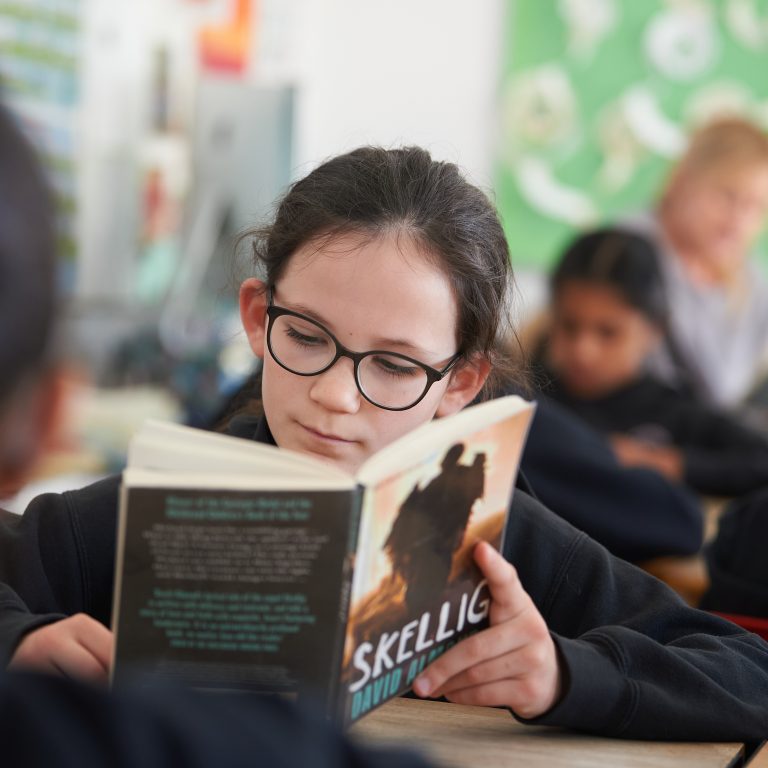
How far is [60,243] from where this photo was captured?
0.54 meters

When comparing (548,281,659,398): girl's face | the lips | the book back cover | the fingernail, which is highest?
the book back cover

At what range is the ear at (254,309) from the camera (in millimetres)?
1266

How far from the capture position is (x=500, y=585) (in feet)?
3.10

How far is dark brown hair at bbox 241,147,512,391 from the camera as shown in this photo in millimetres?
1194

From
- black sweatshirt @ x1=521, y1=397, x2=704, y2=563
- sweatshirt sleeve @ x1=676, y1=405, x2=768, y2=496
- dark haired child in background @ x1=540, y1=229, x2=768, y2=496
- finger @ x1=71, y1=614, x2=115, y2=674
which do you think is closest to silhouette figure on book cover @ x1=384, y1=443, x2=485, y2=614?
finger @ x1=71, y1=614, x2=115, y2=674

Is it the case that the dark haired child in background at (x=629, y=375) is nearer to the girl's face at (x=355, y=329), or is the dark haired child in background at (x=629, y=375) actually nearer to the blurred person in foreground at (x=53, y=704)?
the girl's face at (x=355, y=329)

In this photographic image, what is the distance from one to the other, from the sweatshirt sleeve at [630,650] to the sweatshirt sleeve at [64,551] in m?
0.40

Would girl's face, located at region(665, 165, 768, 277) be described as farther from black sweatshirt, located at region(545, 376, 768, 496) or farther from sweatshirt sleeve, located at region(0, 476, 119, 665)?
sweatshirt sleeve, located at region(0, 476, 119, 665)

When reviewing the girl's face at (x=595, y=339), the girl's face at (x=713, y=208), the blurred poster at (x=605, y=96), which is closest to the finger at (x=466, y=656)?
the girl's face at (x=595, y=339)

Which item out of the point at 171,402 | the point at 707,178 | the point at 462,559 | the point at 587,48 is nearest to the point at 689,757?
the point at 462,559

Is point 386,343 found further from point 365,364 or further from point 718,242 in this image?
point 718,242

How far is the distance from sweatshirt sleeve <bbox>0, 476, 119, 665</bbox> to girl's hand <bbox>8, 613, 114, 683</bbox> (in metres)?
0.21

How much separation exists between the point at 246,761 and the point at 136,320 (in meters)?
3.36

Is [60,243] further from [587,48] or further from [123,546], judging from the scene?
[587,48]
